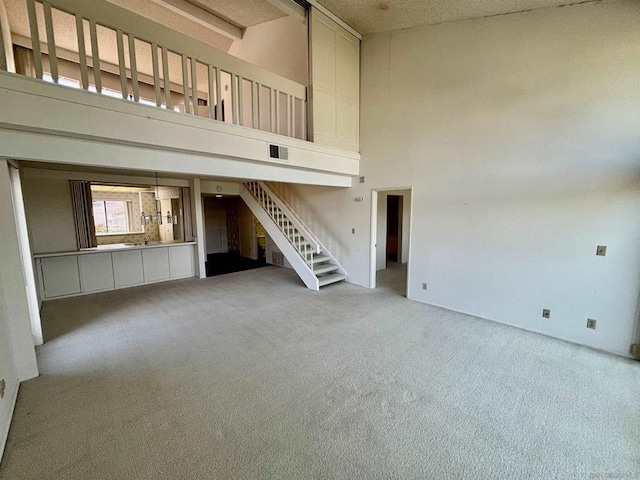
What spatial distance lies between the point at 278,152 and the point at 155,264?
14.3 ft

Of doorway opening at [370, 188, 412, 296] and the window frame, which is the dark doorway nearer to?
doorway opening at [370, 188, 412, 296]

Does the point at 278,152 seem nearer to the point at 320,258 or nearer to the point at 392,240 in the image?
the point at 320,258

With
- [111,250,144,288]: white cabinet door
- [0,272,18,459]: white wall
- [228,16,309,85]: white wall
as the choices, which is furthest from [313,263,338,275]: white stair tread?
[0,272,18,459]: white wall

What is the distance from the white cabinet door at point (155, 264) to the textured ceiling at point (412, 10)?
19.7 ft

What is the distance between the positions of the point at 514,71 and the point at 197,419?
5.49m

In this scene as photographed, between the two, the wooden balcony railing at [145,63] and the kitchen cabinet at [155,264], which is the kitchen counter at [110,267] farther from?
the wooden balcony railing at [145,63]

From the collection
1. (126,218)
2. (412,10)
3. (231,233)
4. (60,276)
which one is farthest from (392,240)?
(126,218)

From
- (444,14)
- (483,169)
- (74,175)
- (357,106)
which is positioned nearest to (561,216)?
→ (483,169)

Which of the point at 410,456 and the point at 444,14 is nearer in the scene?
the point at 410,456

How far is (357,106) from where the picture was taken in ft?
18.1

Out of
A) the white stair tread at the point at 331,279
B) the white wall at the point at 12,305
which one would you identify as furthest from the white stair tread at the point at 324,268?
the white wall at the point at 12,305

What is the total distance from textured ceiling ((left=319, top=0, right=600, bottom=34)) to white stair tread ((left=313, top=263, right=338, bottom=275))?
474cm

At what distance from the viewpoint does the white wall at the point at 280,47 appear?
19.0 ft

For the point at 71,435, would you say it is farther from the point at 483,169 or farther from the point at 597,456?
the point at 483,169
